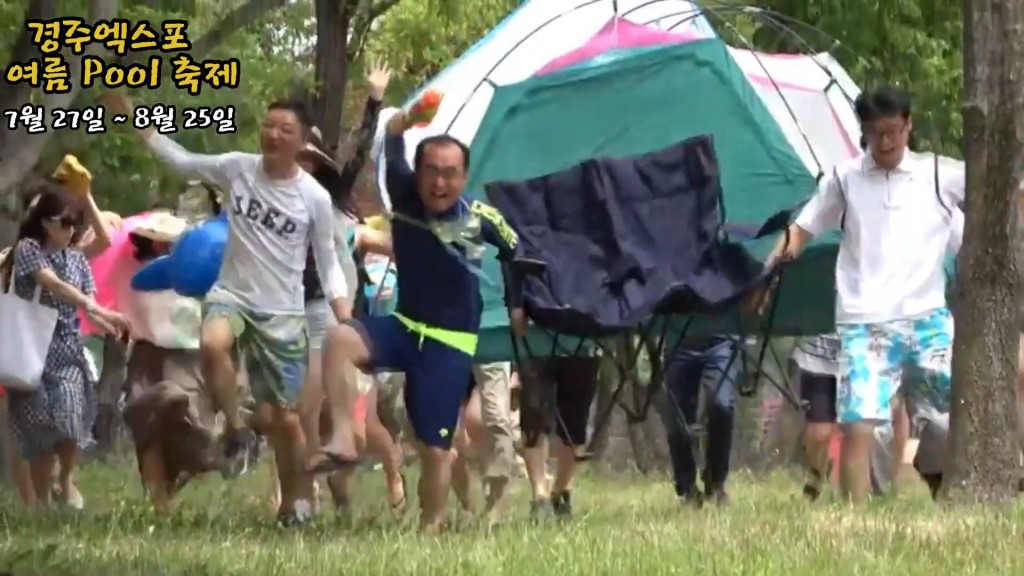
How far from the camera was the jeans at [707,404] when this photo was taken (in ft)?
25.9

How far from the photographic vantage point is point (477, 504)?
9.27 meters

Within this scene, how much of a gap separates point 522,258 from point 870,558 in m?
2.29

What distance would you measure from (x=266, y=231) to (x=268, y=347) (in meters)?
0.45

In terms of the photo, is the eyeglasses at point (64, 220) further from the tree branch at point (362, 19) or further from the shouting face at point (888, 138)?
the shouting face at point (888, 138)

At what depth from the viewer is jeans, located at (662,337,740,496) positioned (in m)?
7.90

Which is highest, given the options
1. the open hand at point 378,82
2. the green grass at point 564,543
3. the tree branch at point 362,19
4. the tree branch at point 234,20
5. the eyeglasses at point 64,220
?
the tree branch at point 362,19

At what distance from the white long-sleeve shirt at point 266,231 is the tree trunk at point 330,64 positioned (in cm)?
346

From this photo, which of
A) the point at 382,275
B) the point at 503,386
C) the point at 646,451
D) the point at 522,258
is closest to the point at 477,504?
the point at 503,386

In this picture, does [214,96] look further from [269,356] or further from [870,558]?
[870,558]

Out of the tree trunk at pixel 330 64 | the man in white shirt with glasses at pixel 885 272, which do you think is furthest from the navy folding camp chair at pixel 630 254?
the tree trunk at pixel 330 64

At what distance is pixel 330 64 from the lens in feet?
36.7

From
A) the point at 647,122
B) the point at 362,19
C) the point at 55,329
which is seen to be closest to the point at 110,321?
the point at 55,329

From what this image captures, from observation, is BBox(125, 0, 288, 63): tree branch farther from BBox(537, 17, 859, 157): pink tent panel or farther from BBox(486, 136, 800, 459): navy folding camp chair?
BBox(537, 17, 859, 157): pink tent panel

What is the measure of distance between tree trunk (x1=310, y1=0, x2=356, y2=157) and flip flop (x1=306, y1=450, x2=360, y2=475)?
14.4ft
